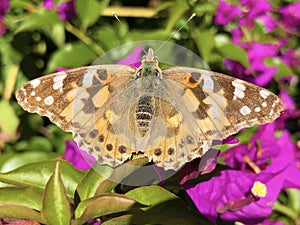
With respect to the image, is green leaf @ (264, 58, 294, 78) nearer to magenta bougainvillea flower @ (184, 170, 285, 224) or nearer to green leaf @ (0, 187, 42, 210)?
magenta bougainvillea flower @ (184, 170, 285, 224)

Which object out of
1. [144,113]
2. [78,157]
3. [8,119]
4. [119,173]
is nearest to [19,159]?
[78,157]

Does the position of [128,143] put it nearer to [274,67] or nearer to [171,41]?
[171,41]

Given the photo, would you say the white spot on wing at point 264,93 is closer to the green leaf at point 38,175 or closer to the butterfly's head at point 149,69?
the butterfly's head at point 149,69

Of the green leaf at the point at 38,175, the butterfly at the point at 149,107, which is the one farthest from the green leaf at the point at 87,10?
the green leaf at the point at 38,175

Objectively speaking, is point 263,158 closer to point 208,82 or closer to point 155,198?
point 208,82

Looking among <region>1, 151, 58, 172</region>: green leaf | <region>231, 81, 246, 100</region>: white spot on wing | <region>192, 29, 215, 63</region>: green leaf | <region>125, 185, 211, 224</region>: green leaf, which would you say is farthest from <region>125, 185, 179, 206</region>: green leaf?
<region>192, 29, 215, 63</region>: green leaf
